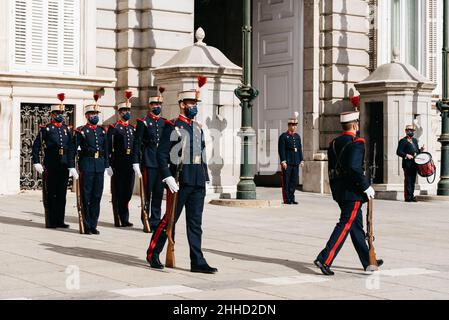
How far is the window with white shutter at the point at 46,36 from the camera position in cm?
1931

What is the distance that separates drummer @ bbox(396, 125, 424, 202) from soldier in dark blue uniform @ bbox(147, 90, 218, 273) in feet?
37.9

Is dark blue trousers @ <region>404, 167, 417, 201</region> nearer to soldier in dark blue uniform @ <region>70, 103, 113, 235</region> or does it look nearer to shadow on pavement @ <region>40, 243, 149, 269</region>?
soldier in dark blue uniform @ <region>70, 103, 113, 235</region>

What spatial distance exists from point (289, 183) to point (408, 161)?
2.98 metres

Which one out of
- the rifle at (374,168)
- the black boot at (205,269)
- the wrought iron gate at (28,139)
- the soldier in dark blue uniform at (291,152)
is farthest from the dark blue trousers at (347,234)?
the rifle at (374,168)

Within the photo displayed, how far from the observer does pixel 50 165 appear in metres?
14.0

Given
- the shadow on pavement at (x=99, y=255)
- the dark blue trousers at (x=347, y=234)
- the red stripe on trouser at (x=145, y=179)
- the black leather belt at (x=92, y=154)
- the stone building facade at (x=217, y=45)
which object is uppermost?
the stone building facade at (x=217, y=45)

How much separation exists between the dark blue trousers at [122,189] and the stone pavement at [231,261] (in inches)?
12.6

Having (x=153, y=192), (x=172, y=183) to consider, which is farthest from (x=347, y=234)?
(x=153, y=192)

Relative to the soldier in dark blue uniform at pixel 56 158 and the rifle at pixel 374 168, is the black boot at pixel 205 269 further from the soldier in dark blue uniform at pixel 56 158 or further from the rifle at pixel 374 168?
the rifle at pixel 374 168

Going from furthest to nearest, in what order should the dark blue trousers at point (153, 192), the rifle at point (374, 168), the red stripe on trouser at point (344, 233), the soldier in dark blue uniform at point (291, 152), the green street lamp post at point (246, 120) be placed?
1. the rifle at point (374, 168)
2. the soldier in dark blue uniform at point (291, 152)
3. the green street lamp post at point (246, 120)
4. the dark blue trousers at point (153, 192)
5. the red stripe on trouser at point (344, 233)

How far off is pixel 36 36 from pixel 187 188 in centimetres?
1089

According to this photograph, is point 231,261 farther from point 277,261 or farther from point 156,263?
point 156,263

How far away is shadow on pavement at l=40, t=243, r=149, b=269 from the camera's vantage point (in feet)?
33.4

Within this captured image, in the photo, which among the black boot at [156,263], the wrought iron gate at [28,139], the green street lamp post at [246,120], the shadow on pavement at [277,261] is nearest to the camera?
the black boot at [156,263]
